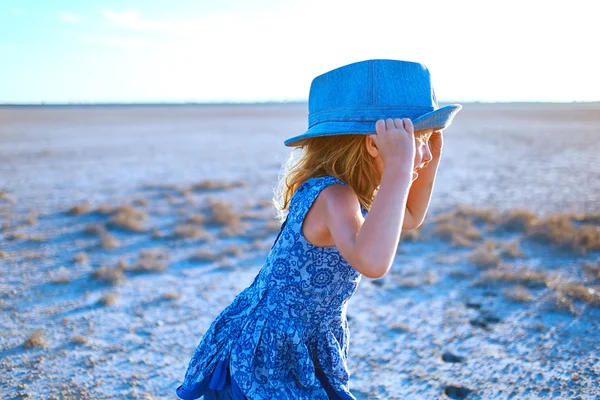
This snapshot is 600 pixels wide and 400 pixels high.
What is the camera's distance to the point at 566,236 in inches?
250

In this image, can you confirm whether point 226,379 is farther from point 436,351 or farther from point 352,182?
point 436,351

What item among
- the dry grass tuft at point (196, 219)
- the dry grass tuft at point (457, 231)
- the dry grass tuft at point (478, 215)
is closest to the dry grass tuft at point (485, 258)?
the dry grass tuft at point (457, 231)

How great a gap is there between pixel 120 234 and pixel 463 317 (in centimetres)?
473

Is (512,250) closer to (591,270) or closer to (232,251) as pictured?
(591,270)

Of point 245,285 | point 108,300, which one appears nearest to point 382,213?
point 108,300

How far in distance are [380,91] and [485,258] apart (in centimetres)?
459

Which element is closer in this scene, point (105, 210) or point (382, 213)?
point (382, 213)

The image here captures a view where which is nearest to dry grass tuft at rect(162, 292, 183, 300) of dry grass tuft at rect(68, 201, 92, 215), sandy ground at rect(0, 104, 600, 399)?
sandy ground at rect(0, 104, 600, 399)

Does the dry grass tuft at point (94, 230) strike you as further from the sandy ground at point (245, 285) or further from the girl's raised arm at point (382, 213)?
the girl's raised arm at point (382, 213)

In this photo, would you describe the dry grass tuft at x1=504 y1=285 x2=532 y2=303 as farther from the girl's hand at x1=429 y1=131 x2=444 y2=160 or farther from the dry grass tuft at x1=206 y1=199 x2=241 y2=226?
the dry grass tuft at x1=206 y1=199 x2=241 y2=226

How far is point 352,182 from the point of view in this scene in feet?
5.44

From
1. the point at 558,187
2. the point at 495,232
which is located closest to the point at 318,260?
the point at 495,232

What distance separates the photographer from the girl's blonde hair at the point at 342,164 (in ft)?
5.36

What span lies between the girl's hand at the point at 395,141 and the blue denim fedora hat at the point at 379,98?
0.06 metres
